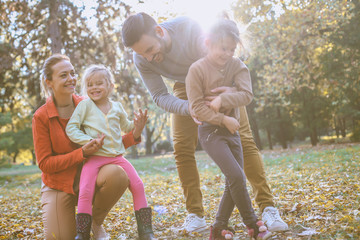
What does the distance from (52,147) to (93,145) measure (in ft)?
1.79

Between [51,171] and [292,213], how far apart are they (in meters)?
2.30

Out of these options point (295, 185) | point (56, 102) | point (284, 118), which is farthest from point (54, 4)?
point (284, 118)

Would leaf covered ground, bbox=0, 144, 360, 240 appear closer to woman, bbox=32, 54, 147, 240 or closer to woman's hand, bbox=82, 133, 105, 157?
woman, bbox=32, 54, 147, 240

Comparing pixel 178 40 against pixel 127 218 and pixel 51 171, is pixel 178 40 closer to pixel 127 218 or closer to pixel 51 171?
pixel 51 171

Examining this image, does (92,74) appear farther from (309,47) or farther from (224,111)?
(309,47)

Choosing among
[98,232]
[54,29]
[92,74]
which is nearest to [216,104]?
[92,74]

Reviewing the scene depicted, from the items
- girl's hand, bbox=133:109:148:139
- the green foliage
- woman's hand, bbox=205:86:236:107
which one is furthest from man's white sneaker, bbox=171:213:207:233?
the green foliage

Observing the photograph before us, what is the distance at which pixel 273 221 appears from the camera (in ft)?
9.10

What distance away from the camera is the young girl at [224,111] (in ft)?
8.13

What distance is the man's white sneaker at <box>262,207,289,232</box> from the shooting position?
2746mm

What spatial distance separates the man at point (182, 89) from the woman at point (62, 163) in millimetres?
428

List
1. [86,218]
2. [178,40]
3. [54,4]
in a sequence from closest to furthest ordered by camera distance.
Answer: [86,218], [178,40], [54,4]

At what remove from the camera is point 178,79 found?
334 cm

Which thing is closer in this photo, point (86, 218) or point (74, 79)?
point (86, 218)
